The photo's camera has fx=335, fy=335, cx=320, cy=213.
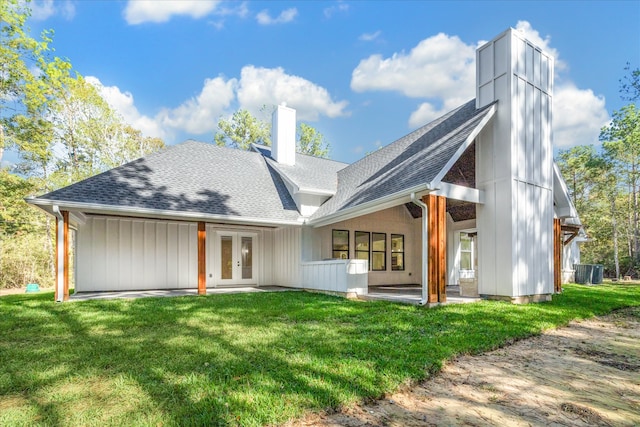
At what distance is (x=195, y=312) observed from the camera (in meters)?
6.83

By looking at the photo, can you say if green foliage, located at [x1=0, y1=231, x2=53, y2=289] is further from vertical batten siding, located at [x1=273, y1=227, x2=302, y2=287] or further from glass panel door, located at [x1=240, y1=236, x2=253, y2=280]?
vertical batten siding, located at [x1=273, y1=227, x2=302, y2=287]

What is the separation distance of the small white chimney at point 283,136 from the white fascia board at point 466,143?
8014mm

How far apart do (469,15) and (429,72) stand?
1183 cm

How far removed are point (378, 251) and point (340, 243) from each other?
5.92 feet

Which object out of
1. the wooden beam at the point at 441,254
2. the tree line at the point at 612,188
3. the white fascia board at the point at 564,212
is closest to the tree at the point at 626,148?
the tree line at the point at 612,188

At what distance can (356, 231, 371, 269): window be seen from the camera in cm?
1253

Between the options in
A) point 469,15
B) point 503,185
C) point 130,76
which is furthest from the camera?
point 130,76

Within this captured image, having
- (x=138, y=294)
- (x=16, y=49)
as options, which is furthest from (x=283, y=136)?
(x=16, y=49)

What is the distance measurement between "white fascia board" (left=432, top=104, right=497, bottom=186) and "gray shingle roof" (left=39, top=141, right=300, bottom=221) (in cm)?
547

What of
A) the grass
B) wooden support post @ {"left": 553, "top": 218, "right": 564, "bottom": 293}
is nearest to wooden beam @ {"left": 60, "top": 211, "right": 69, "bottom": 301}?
the grass

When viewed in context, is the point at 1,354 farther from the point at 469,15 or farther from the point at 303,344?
the point at 469,15

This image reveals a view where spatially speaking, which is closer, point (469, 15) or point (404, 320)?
point (404, 320)

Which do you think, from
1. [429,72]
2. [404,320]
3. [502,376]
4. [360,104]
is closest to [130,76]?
[360,104]

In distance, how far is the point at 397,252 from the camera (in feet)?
44.4
